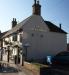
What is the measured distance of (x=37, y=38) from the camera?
32.8m

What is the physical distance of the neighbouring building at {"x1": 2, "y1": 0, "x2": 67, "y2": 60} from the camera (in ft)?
104

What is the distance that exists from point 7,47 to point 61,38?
40.5ft

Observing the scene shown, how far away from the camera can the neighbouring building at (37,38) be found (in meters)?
31.7

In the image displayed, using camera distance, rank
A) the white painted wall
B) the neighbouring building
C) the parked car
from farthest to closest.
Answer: the white painted wall
the neighbouring building
the parked car

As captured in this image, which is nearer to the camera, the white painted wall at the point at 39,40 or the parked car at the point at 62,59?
the parked car at the point at 62,59

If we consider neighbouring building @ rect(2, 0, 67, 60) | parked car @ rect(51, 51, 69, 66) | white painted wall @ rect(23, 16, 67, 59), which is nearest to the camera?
parked car @ rect(51, 51, 69, 66)

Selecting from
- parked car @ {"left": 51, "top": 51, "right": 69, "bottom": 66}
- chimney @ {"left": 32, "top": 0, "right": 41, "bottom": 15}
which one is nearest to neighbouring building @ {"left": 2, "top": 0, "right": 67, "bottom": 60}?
chimney @ {"left": 32, "top": 0, "right": 41, "bottom": 15}

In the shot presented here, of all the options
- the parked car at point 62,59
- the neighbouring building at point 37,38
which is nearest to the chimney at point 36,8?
the neighbouring building at point 37,38

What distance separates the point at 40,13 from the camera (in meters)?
34.5

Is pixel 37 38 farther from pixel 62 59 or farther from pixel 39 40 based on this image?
pixel 62 59

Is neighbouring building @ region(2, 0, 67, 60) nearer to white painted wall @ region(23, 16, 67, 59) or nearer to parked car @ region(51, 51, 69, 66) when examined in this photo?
white painted wall @ region(23, 16, 67, 59)

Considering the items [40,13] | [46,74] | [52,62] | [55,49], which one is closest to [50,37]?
[55,49]

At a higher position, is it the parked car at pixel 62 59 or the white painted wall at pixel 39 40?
the white painted wall at pixel 39 40

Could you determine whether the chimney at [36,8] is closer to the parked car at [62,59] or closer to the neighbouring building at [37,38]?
the neighbouring building at [37,38]
